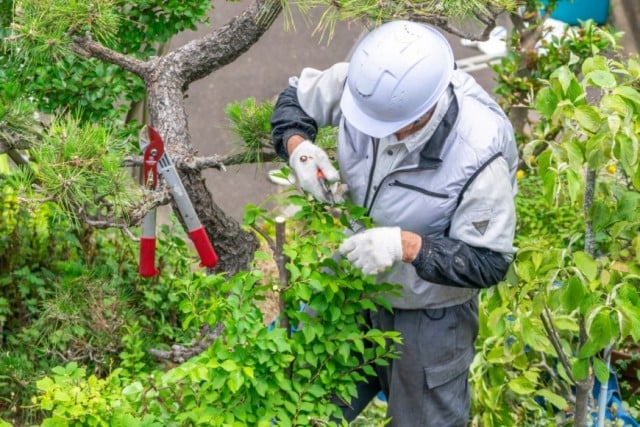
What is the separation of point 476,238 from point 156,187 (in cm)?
96

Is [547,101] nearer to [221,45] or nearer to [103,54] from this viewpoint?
[221,45]

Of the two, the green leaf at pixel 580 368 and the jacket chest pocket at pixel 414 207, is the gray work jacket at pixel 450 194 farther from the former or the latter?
the green leaf at pixel 580 368

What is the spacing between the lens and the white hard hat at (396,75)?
2.52 metres

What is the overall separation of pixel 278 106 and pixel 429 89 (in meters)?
0.59

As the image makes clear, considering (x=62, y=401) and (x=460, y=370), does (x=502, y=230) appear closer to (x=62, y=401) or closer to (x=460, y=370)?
(x=460, y=370)

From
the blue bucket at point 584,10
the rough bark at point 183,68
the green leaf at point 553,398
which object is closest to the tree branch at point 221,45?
the rough bark at point 183,68

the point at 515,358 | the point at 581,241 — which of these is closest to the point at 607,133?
the point at 515,358

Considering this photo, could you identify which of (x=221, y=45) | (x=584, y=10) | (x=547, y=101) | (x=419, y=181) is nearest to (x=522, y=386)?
(x=419, y=181)

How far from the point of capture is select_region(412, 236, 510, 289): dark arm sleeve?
257 centimetres

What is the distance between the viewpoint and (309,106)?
2971 millimetres

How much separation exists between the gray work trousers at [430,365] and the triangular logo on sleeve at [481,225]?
0.35 meters

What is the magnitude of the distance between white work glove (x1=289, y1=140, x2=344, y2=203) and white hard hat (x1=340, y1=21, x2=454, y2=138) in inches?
5.9

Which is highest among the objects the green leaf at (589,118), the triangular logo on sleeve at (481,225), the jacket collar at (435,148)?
the green leaf at (589,118)

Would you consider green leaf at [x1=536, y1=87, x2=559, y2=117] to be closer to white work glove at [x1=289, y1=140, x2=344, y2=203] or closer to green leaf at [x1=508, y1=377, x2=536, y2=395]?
white work glove at [x1=289, y1=140, x2=344, y2=203]
